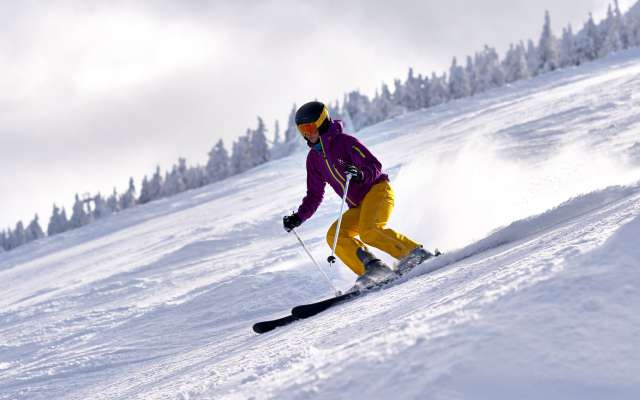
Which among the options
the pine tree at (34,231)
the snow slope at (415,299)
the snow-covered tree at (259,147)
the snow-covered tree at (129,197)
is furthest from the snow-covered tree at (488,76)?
the pine tree at (34,231)

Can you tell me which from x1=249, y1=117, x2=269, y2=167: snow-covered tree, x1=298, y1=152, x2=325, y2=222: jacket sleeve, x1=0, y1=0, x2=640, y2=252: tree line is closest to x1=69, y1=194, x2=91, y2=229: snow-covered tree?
x1=0, y1=0, x2=640, y2=252: tree line

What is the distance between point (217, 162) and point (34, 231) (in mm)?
49068

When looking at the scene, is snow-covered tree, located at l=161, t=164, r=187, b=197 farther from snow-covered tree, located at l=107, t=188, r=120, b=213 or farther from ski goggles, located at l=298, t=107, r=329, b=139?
ski goggles, located at l=298, t=107, r=329, b=139

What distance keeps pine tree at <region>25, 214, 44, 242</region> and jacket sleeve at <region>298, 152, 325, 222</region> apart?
121m

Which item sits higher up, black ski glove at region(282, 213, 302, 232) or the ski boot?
black ski glove at region(282, 213, 302, 232)

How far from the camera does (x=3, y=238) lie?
126m

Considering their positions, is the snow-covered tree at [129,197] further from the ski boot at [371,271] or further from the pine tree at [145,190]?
the ski boot at [371,271]

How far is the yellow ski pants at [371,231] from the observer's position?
5.68 meters

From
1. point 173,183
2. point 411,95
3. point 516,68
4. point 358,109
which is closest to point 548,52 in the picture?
point 516,68

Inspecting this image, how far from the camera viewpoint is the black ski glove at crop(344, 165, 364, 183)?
5.80 meters

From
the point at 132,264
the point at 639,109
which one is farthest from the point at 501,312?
the point at 639,109

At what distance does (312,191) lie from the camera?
6715 millimetres

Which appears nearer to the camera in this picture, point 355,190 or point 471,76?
point 355,190

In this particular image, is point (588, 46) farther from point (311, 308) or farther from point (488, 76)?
point (311, 308)
